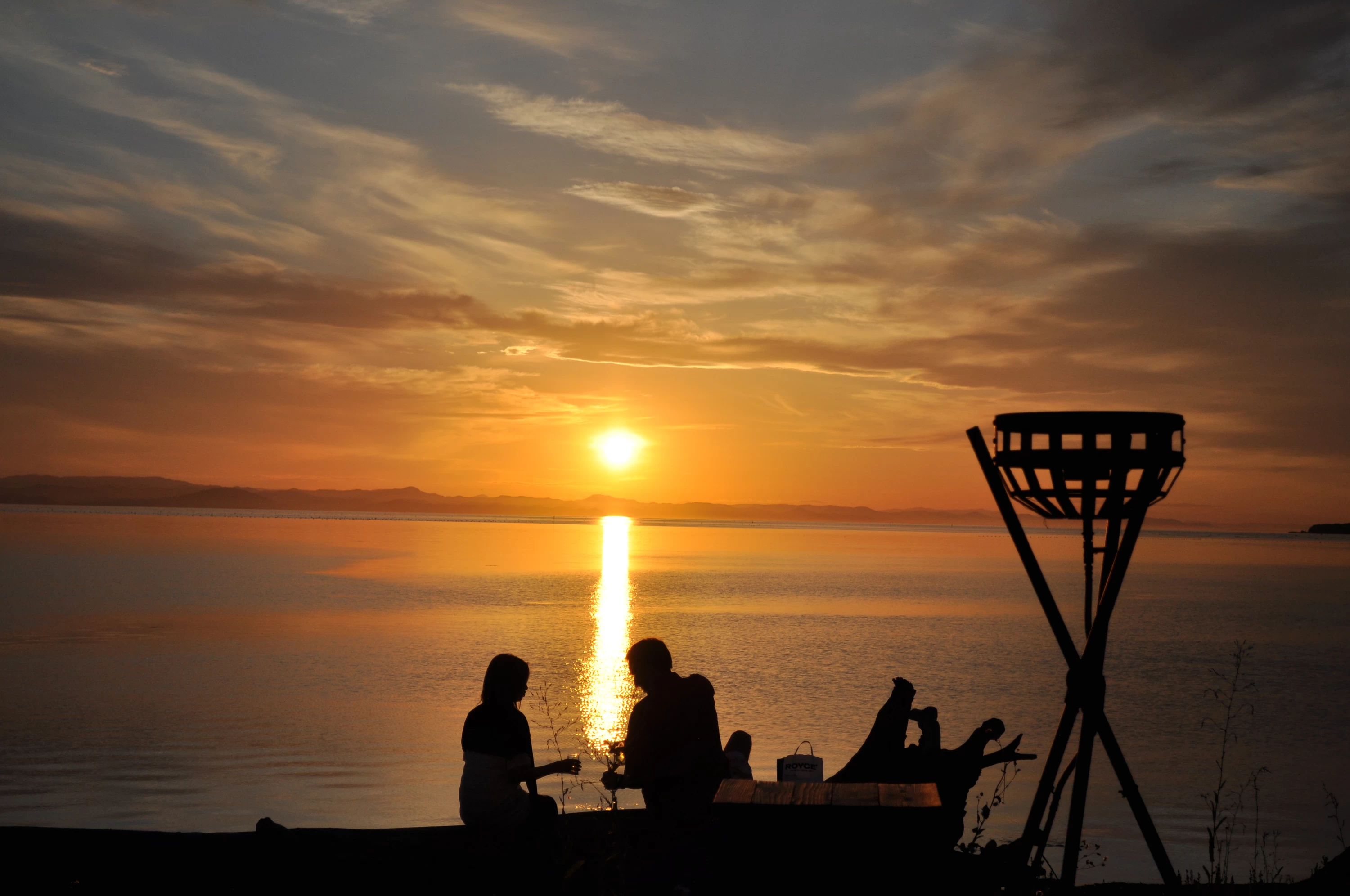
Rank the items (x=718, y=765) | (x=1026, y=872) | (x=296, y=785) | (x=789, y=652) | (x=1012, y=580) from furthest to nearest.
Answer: (x=1012, y=580) < (x=789, y=652) < (x=296, y=785) < (x=718, y=765) < (x=1026, y=872)

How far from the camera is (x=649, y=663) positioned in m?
6.34

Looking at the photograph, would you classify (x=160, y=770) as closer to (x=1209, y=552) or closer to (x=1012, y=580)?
(x=1012, y=580)

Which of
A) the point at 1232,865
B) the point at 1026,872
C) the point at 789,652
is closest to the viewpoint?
the point at 1026,872

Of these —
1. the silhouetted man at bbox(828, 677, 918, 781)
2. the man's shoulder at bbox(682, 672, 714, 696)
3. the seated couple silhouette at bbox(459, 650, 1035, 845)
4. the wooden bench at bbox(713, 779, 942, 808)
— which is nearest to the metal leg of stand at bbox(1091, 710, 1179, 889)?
the seated couple silhouette at bbox(459, 650, 1035, 845)

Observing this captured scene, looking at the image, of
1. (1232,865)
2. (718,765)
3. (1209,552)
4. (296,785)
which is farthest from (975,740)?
(1209,552)

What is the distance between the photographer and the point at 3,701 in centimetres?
1758

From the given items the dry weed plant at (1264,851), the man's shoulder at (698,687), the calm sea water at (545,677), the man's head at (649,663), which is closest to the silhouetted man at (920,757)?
the man's shoulder at (698,687)

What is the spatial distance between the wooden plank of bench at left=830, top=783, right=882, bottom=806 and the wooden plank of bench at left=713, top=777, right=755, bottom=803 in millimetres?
356

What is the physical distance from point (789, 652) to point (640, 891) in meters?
20.4

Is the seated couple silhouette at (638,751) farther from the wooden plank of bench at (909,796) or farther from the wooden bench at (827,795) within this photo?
the wooden plank of bench at (909,796)

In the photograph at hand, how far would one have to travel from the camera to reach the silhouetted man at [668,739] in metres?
6.34

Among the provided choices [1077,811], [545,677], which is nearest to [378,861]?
[1077,811]

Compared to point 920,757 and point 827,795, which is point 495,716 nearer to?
point 827,795

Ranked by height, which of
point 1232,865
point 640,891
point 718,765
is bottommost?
point 1232,865
